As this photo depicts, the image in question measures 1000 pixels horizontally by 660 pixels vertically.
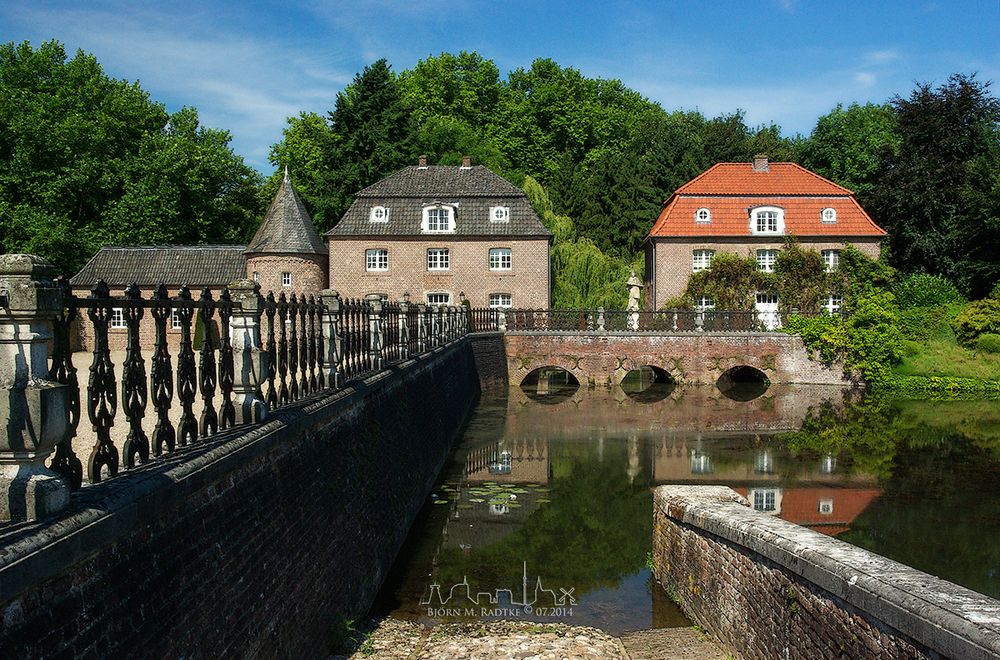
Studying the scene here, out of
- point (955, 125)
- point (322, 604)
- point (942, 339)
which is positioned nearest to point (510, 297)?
point (942, 339)

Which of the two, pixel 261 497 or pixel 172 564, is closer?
pixel 172 564

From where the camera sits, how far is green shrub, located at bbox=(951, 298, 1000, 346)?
31.0 meters

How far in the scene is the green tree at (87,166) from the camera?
111 ft

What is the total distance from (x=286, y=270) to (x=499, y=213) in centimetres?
1012

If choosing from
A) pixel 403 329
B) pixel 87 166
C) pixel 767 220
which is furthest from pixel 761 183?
pixel 87 166

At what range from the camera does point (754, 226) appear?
3747cm

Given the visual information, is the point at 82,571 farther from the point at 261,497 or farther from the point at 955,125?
the point at 955,125

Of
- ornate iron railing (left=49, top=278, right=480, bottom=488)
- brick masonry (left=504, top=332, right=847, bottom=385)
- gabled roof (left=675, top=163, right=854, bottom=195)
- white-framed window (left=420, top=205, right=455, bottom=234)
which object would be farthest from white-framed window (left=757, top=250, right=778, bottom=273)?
ornate iron railing (left=49, top=278, right=480, bottom=488)

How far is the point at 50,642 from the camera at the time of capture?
2939 millimetres

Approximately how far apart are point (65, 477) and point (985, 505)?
14.3m

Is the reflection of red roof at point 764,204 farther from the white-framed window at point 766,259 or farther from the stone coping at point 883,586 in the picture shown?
the stone coping at point 883,586

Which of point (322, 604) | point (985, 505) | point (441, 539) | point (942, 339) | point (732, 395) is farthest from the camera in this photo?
point (942, 339)

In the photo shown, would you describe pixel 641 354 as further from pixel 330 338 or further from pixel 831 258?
pixel 330 338

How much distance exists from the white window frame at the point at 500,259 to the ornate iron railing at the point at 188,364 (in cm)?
2719
